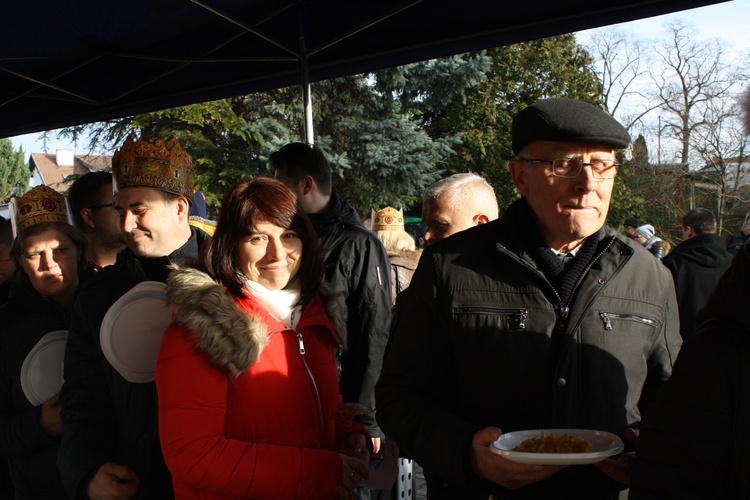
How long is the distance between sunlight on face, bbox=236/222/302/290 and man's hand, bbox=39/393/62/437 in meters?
1.05

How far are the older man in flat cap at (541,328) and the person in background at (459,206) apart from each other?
1386 millimetres

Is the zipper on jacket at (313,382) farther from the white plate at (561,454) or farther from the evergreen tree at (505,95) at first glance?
the evergreen tree at (505,95)

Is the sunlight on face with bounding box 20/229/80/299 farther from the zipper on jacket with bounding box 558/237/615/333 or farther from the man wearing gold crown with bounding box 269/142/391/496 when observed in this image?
the zipper on jacket with bounding box 558/237/615/333

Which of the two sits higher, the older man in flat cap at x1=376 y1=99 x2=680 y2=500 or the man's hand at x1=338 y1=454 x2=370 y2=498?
the older man in flat cap at x1=376 y1=99 x2=680 y2=500

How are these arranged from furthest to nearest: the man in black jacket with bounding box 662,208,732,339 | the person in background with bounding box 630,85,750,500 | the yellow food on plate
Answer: the man in black jacket with bounding box 662,208,732,339 < the yellow food on plate < the person in background with bounding box 630,85,750,500

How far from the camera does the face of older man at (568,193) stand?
1929 millimetres

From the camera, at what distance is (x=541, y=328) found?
188cm

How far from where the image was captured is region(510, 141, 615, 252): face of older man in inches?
75.9

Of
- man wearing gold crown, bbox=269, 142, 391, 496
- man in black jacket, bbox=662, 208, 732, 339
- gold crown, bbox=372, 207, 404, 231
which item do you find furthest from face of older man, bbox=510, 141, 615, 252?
gold crown, bbox=372, 207, 404, 231

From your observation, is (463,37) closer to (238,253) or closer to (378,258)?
(378,258)

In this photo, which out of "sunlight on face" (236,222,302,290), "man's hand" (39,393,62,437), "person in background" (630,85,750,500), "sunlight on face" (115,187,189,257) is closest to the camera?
"person in background" (630,85,750,500)

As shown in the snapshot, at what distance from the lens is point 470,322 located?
1914mm

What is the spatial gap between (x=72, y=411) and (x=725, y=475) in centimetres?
198

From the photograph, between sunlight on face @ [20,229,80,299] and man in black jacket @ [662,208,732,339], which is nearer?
sunlight on face @ [20,229,80,299]
